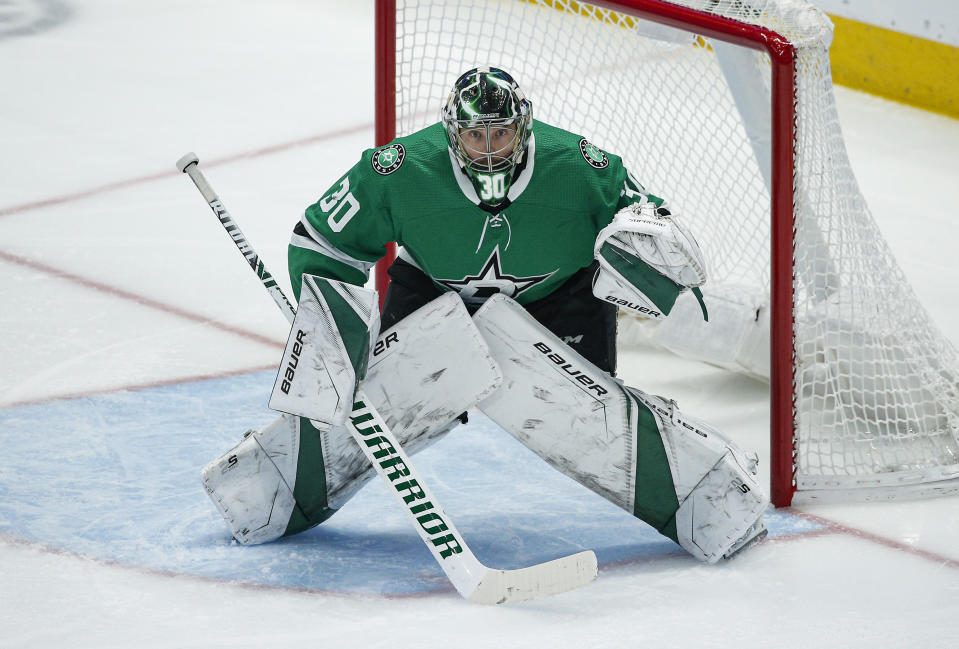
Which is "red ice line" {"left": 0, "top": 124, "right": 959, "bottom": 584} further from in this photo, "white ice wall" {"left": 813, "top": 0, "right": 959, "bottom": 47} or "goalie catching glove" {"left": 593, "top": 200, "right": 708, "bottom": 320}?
"white ice wall" {"left": 813, "top": 0, "right": 959, "bottom": 47}

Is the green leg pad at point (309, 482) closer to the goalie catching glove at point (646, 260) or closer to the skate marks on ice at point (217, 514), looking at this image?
the skate marks on ice at point (217, 514)

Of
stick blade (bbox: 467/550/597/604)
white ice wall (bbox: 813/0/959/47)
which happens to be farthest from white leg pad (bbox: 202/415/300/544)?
white ice wall (bbox: 813/0/959/47)

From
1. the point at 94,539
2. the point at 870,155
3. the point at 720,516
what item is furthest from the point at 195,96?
the point at 720,516

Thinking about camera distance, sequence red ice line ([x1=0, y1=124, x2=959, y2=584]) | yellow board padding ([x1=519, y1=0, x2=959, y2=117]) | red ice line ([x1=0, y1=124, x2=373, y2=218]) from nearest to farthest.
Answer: red ice line ([x1=0, y1=124, x2=959, y2=584]), red ice line ([x1=0, y1=124, x2=373, y2=218]), yellow board padding ([x1=519, y1=0, x2=959, y2=117])

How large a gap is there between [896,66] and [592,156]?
372 centimetres

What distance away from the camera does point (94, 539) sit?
124 inches

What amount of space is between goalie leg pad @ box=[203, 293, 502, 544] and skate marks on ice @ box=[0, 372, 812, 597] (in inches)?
3.0

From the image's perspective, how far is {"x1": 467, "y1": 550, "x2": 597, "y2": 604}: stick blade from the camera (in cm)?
286

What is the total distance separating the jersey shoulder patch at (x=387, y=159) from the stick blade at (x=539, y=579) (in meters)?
0.76

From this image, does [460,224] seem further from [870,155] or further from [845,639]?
[870,155]

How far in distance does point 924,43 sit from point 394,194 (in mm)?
→ 3726

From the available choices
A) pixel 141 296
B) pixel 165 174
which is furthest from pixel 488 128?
pixel 165 174

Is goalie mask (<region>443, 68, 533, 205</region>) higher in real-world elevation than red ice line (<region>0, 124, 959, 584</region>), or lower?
higher

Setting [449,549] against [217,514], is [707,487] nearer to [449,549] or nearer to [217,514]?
[449,549]
